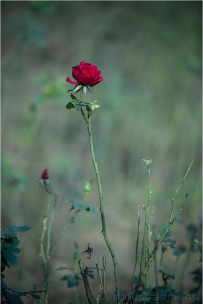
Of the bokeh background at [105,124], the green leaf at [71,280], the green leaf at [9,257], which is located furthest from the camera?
the bokeh background at [105,124]

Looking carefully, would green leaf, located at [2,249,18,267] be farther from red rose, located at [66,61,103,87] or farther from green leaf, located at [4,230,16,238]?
red rose, located at [66,61,103,87]

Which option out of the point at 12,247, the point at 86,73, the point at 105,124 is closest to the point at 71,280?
the point at 12,247

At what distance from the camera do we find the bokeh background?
201 centimetres

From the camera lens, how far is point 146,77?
3.59 metres

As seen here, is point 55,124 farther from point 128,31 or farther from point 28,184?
point 128,31

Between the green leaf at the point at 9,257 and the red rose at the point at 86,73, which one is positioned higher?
the red rose at the point at 86,73

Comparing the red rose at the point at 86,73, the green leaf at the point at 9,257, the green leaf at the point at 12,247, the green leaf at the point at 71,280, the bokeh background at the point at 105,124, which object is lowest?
the green leaf at the point at 9,257

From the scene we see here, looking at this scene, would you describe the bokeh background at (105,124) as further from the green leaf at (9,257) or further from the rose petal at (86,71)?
the rose petal at (86,71)

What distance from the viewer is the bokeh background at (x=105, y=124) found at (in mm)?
2006

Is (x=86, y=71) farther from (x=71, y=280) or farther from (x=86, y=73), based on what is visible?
(x=71, y=280)

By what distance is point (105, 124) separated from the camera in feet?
9.41

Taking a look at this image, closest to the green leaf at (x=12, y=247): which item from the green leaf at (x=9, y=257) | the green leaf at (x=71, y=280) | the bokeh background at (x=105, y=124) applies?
the green leaf at (x=9, y=257)

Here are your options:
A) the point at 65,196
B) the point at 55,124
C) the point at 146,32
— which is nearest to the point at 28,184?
the point at 65,196

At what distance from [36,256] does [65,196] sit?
1.66 feet
